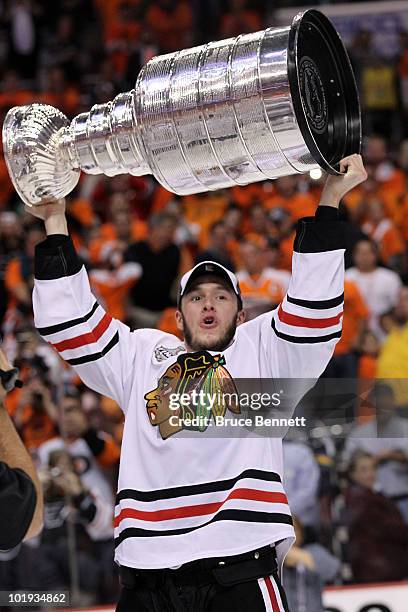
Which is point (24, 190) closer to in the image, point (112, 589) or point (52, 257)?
point (52, 257)

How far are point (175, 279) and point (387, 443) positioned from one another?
347 centimetres

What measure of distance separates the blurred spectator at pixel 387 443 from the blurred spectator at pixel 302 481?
0.35 feet

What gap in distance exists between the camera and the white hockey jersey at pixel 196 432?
2.50m

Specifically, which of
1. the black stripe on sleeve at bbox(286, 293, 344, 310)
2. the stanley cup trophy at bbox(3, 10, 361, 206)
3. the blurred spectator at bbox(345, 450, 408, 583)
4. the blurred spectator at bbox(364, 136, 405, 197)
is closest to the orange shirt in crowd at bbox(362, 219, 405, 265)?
the blurred spectator at bbox(364, 136, 405, 197)

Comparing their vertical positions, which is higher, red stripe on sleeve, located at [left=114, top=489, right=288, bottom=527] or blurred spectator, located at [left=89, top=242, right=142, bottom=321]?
blurred spectator, located at [left=89, top=242, right=142, bottom=321]

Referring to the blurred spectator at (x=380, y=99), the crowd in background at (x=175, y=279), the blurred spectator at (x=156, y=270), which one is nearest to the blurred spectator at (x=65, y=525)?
the crowd in background at (x=175, y=279)

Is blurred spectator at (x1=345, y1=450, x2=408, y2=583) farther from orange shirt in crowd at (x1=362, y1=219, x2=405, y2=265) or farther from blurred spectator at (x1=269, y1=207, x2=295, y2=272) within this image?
orange shirt in crowd at (x1=362, y1=219, x2=405, y2=265)

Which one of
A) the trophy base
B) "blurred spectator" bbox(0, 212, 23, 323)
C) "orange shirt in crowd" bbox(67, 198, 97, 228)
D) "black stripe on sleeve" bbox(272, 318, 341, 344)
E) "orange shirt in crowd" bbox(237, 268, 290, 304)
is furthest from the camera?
"orange shirt in crowd" bbox(67, 198, 97, 228)

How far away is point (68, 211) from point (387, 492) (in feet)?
15.8

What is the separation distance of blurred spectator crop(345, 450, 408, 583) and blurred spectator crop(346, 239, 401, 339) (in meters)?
2.71

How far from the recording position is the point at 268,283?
5539mm

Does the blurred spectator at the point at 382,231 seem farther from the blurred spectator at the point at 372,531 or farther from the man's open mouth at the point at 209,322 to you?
the man's open mouth at the point at 209,322

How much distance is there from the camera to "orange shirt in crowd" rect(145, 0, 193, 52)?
9977 mm

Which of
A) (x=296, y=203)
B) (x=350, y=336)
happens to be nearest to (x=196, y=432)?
(x=350, y=336)
